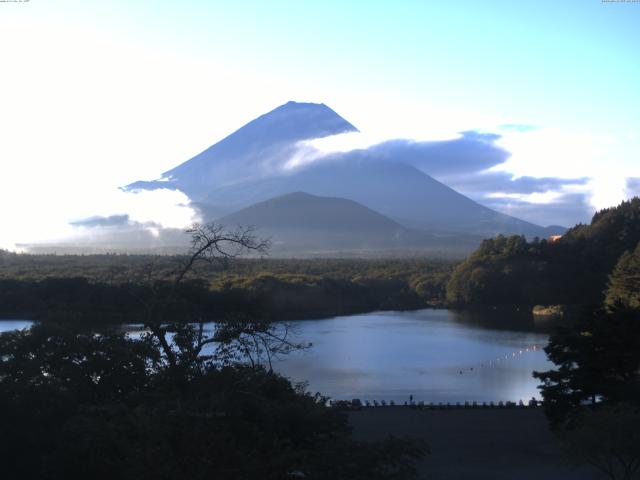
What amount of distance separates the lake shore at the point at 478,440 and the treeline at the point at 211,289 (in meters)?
2.21

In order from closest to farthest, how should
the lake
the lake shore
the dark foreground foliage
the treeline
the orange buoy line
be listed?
the dark foreground foliage
the treeline
the lake shore
the lake
the orange buoy line

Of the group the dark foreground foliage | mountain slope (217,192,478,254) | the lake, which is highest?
mountain slope (217,192,478,254)

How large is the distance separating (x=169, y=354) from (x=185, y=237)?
5922 cm

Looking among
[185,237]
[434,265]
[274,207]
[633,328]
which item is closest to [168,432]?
[633,328]

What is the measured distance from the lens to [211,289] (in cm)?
910

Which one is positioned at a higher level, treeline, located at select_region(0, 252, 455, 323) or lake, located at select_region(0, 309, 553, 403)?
treeline, located at select_region(0, 252, 455, 323)

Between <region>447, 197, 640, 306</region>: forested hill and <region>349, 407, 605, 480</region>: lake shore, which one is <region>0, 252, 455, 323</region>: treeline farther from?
<region>349, 407, 605, 480</region>: lake shore

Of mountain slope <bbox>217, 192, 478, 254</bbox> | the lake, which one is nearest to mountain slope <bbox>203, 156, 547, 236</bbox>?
mountain slope <bbox>217, 192, 478, 254</bbox>

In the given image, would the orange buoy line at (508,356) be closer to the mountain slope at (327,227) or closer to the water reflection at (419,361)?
the water reflection at (419,361)

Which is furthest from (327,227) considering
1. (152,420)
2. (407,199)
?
(152,420)

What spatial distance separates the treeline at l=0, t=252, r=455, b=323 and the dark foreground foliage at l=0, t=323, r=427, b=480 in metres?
0.36

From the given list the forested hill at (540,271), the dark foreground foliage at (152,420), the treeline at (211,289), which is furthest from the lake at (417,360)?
the forested hill at (540,271)

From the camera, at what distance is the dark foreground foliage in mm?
3410

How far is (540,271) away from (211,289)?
26.2 metres
